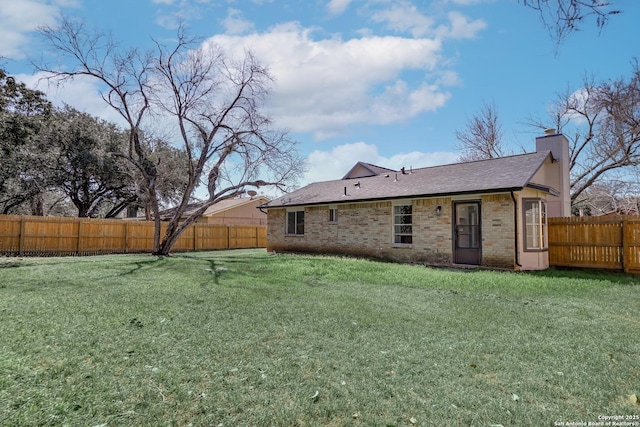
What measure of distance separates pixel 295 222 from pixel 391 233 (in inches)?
231

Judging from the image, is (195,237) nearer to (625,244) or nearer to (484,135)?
(625,244)

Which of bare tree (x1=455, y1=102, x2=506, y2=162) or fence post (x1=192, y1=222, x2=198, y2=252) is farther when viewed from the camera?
bare tree (x1=455, y1=102, x2=506, y2=162)

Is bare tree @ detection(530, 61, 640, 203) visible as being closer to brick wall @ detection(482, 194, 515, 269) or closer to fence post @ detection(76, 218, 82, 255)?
brick wall @ detection(482, 194, 515, 269)

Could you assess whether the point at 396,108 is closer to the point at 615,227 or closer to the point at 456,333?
the point at 615,227

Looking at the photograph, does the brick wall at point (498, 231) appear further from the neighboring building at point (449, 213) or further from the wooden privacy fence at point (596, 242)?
the wooden privacy fence at point (596, 242)

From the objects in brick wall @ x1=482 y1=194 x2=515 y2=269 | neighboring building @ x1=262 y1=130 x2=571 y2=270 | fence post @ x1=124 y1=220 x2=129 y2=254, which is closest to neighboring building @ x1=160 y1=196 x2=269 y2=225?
fence post @ x1=124 y1=220 x2=129 y2=254

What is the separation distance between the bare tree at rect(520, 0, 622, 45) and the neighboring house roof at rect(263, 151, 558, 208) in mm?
8402

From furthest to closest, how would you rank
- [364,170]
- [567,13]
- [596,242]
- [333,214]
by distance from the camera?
[364,170] < [333,214] < [596,242] < [567,13]

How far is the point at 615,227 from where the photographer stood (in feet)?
34.7

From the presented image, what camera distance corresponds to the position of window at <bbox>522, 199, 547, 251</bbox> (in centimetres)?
1088

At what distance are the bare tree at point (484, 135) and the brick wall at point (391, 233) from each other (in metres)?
14.2

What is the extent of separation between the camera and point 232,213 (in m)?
30.7

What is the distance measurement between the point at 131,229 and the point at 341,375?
18.3m

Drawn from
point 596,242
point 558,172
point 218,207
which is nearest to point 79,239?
point 218,207
